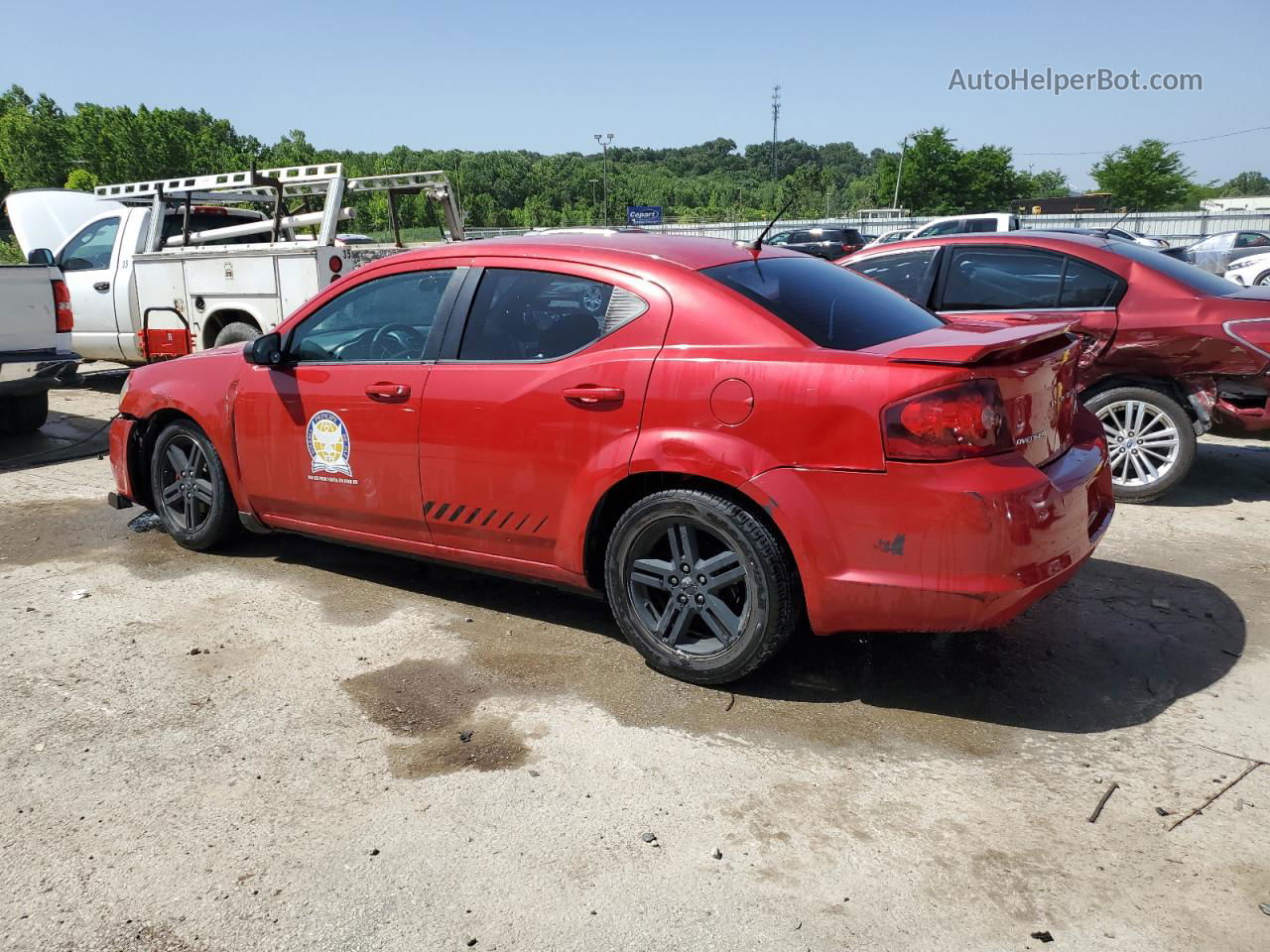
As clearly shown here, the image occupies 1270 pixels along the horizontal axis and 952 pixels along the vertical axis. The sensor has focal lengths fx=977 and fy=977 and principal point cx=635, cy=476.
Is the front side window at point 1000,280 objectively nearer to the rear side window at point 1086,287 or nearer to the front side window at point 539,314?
the rear side window at point 1086,287

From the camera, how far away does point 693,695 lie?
3654mm

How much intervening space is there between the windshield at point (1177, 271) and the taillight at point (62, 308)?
26.7 feet

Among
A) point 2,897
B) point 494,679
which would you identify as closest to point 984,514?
point 494,679

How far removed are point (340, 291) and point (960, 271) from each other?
416 cm

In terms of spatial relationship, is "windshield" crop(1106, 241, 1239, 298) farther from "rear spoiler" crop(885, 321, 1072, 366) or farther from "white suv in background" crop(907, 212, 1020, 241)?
"white suv in background" crop(907, 212, 1020, 241)

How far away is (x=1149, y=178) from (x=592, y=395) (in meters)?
81.6

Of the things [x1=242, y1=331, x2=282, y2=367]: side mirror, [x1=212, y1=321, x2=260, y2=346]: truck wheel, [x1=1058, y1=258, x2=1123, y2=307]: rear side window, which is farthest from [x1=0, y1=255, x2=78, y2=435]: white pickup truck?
[x1=1058, y1=258, x2=1123, y2=307]: rear side window

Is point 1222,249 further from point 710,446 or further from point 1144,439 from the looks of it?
point 710,446

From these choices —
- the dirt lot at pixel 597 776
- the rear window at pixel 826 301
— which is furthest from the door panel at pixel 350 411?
the rear window at pixel 826 301

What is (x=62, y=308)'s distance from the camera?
8.27 metres

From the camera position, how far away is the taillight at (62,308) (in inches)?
324

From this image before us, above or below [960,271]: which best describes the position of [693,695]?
below

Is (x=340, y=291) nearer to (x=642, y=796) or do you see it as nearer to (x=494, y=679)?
(x=494, y=679)

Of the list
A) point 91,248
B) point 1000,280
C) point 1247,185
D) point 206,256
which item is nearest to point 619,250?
point 1000,280
